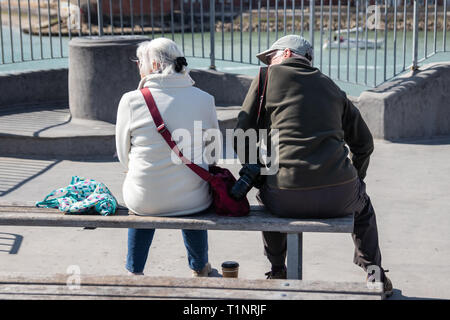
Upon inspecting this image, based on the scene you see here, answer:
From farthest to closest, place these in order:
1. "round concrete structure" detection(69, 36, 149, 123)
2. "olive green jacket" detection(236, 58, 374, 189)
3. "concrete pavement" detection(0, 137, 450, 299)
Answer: "round concrete structure" detection(69, 36, 149, 123)
"concrete pavement" detection(0, 137, 450, 299)
"olive green jacket" detection(236, 58, 374, 189)

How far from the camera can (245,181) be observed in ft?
11.8

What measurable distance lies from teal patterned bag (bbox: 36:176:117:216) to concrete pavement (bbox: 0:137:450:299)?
A: 587 millimetres

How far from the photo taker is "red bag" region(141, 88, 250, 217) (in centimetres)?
352

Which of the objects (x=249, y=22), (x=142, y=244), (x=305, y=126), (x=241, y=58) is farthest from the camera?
(x=249, y=22)

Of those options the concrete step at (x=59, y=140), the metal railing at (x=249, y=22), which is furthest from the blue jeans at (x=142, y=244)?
the metal railing at (x=249, y=22)

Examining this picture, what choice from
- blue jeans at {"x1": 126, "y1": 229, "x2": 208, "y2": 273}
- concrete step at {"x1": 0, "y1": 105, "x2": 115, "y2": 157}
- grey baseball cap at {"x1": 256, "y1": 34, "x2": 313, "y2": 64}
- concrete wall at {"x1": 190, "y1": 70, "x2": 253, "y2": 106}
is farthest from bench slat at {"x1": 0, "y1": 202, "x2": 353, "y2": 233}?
concrete wall at {"x1": 190, "y1": 70, "x2": 253, "y2": 106}

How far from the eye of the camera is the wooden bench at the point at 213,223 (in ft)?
11.4

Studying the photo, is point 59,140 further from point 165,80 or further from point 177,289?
point 177,289

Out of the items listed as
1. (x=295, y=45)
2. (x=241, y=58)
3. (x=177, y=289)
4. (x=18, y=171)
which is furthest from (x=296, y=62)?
(x=241, y=58)

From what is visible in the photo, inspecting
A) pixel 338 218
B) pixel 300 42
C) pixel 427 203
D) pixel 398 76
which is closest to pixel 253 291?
pixel 338 218

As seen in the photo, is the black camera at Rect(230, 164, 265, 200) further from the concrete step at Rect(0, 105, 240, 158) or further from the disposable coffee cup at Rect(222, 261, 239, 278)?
the concrete step at Rect(0, 105, 240, 158)

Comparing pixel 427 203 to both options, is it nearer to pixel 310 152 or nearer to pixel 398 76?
pixel 310 152

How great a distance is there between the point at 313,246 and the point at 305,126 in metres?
1.56

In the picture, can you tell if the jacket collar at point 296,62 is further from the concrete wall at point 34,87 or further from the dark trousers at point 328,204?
the concrete wall at point 34,87
